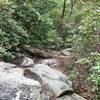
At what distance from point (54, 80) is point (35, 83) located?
0.99 meters

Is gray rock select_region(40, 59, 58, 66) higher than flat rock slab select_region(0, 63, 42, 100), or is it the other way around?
flat rock slab select_region(0, 63, 42, 100)

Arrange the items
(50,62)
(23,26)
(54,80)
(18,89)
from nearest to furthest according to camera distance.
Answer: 1. (18,89)
2. (54,80)
3. (50,62)
4. (23,26)

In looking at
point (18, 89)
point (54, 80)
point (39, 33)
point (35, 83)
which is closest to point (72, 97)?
point (54, 80)

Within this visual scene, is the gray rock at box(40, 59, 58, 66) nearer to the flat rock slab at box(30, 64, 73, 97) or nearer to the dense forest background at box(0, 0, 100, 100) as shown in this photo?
the dense forest background at box(0, 0, 100, 100)

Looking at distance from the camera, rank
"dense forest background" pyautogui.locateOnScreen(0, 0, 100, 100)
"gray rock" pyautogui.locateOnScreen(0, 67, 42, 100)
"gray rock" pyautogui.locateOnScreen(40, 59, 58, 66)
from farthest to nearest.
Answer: "gray rock" pyautogui.locateOnScreen(40, 59, 58, 66) → "dense forest background" pyautogui.locateOnScreen(0, 0, 100, 100) → "gray rock" pyautogui.locateOnScreen(0, 67, 42, 100)

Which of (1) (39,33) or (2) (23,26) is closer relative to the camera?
(2) (23,26)

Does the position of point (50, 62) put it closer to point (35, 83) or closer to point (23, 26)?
point (23, 26)

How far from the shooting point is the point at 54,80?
528 cm

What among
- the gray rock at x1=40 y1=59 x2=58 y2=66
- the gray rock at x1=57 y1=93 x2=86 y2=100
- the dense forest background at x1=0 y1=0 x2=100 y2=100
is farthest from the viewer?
the gray rock at x1=40 y1=59 x2=58 y2=66

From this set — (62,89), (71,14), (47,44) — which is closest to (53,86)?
(62,89)

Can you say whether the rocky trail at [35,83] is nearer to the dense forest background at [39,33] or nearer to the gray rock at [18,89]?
the gray rock at [18,89]

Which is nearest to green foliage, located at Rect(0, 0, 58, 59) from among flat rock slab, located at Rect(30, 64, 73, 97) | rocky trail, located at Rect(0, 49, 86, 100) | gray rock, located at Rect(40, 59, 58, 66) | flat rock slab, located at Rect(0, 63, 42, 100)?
rocky trail, located at Rect(0, 49, 86, 100)

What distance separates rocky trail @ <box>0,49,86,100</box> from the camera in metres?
4.07

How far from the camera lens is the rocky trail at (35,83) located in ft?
13.4
